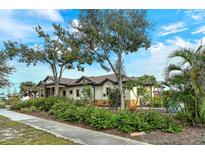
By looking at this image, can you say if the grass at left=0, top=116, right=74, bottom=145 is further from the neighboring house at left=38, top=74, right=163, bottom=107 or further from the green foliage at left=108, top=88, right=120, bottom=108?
the neighboring house at left=38, top=74, right=163, bottom=107

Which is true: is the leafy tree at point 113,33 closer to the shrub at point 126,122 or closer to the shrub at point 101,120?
the shrub at point 101,120

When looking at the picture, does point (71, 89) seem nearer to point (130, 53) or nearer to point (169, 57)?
point (130, 53)

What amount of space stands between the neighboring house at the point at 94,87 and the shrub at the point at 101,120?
518 inches

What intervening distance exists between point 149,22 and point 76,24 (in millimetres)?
5640

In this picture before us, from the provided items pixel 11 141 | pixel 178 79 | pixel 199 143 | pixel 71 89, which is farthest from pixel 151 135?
pixel 71 89

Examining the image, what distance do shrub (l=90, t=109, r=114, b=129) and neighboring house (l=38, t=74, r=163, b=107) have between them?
43.2 ft

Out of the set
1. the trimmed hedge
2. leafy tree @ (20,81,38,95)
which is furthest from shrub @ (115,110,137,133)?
leafy tree @ (20,81,38,95)

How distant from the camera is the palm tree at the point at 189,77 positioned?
9734 millimetres

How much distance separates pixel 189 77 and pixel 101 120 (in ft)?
10.9

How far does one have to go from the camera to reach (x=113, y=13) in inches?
805

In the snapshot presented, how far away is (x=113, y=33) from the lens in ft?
69.5

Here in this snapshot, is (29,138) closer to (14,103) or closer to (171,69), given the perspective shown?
(171,69)

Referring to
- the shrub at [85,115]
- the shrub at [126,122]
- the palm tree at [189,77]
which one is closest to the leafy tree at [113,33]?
the shrub at [85,115]

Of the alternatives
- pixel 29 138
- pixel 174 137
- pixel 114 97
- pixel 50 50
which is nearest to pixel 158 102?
pixel 174 137
